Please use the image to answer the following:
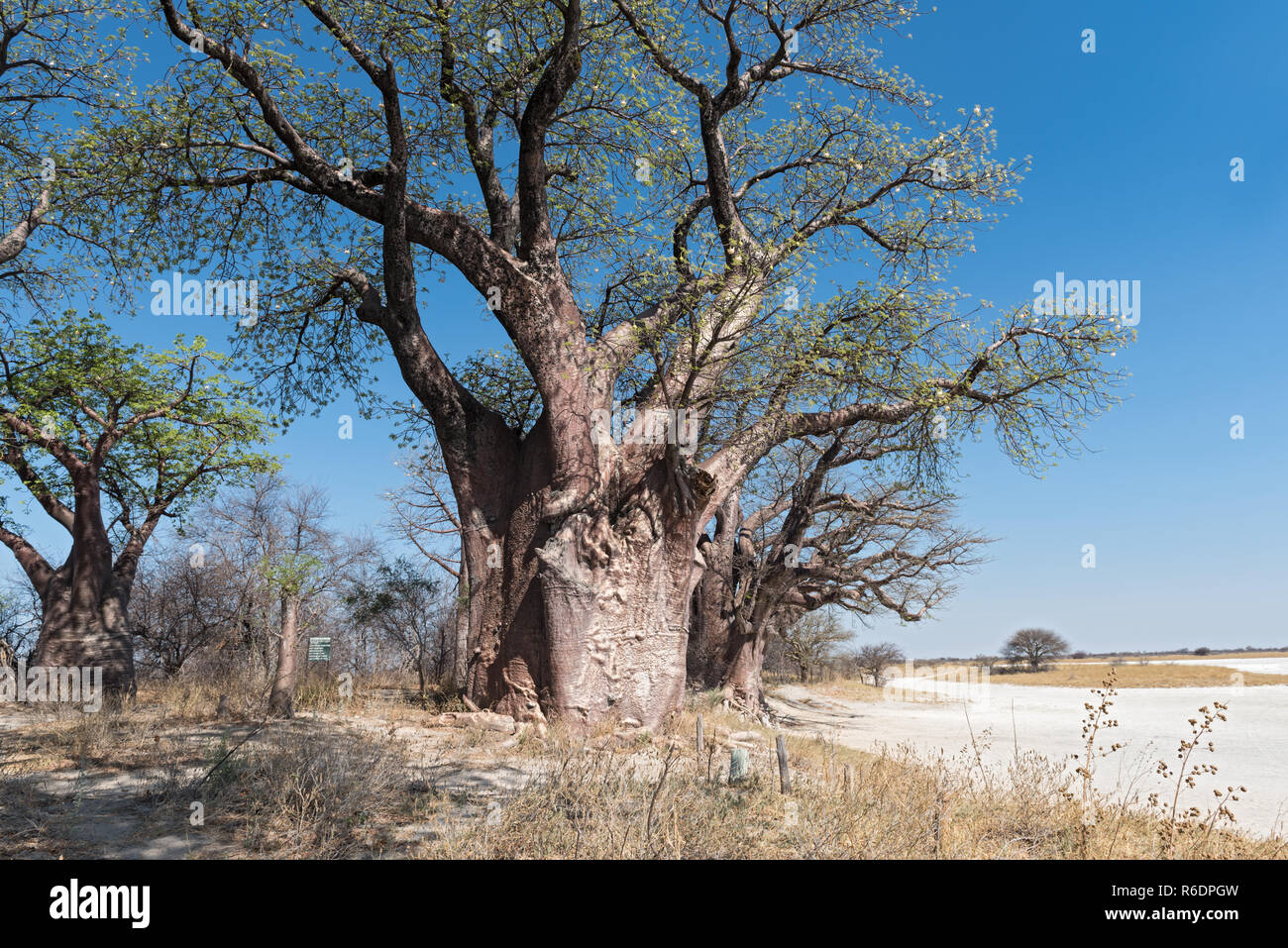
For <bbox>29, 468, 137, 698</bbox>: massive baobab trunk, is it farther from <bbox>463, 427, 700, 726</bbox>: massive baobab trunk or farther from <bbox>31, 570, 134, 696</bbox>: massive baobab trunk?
<bbox>463, 427, 700, 726</bbox>: massive baobab trunk

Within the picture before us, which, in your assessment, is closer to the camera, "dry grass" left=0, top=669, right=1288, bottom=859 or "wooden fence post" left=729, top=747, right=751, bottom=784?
"dry grass" left=0, top=669, right=1288, bottom=859

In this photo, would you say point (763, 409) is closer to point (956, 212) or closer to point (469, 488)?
point (469, 488)

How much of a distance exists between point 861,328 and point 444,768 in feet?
26.7

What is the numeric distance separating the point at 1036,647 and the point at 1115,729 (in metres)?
37.7

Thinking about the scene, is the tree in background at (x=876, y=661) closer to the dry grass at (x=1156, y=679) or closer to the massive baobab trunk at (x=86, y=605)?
the dry grass at (x=1156, y=679)

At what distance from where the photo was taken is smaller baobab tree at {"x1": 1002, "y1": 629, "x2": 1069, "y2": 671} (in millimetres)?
49969

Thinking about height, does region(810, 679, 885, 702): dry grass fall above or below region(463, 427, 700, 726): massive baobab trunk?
below

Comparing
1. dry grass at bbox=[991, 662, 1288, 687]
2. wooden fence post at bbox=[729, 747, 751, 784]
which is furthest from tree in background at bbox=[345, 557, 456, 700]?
dry grass at bbox=[991, 662, 1288, 687]

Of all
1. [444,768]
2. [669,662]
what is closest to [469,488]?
[669,662]

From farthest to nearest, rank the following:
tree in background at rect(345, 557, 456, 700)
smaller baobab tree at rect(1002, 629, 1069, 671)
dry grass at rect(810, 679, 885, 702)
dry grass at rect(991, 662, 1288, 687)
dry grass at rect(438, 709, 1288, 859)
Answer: smaller baobab tree at rect(1002, 629, 1069, 671)
dry grass at rect(991, 662, 1288, 687)
dry grass at rect(810, 679, 885, 702)
tree in background at rect(345, 557, 456, 700)
dry grass at rect(438, 709, 1288, 859)

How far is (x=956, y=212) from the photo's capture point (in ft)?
37.7

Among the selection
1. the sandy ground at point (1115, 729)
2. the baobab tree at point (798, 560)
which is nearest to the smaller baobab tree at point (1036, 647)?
the sandy ground at point (1115, 729)

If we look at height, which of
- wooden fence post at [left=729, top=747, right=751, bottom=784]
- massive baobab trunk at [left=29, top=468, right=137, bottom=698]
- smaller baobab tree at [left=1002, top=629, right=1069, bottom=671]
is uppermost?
massive baobab trunk at [left=29, top=468, right=137, bottom=698]

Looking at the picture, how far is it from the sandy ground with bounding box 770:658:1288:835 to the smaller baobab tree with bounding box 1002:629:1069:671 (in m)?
18.8
